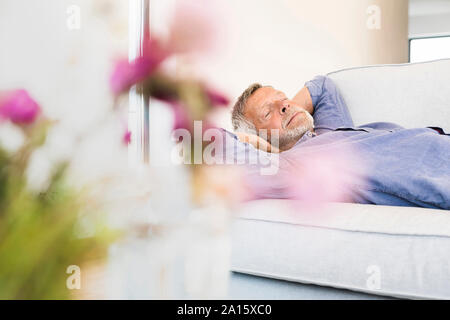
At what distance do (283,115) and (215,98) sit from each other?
1220 mm

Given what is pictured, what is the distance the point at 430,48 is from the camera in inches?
222

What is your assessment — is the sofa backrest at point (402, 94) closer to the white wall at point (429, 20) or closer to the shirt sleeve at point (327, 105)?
the shirt sleeve at point (327, 105)

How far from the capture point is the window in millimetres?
5548

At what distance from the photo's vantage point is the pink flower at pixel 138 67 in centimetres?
9

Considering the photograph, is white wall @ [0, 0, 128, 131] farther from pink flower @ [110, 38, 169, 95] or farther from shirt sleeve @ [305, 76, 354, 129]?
shirt sleeve @ [305, 76, 354, 129]

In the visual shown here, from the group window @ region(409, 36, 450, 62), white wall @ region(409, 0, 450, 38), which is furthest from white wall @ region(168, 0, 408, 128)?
window @ region(409, 36, 450, 62)

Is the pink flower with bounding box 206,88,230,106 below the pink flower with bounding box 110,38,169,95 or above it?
below

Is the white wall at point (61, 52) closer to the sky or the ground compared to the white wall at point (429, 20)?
closer to the ground

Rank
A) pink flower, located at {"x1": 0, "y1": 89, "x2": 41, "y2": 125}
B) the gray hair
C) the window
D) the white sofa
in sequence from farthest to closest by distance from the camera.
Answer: the window < the white sofa < the gray hair < pink flower, located at {"x1": 0, "y1": 89, "x2": 41, "y2": 125}

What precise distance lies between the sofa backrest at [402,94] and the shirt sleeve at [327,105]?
42 mm

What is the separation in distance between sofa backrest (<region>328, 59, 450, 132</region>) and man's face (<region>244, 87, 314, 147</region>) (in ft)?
0.58

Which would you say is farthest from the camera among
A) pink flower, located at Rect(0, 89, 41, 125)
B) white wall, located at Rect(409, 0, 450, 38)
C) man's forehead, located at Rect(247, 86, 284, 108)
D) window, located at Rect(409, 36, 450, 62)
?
window, located at Rect(409, 36, 450, 62)

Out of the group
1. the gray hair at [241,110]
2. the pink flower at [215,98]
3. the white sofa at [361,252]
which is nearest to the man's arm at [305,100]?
the gray hair at [241,110]
